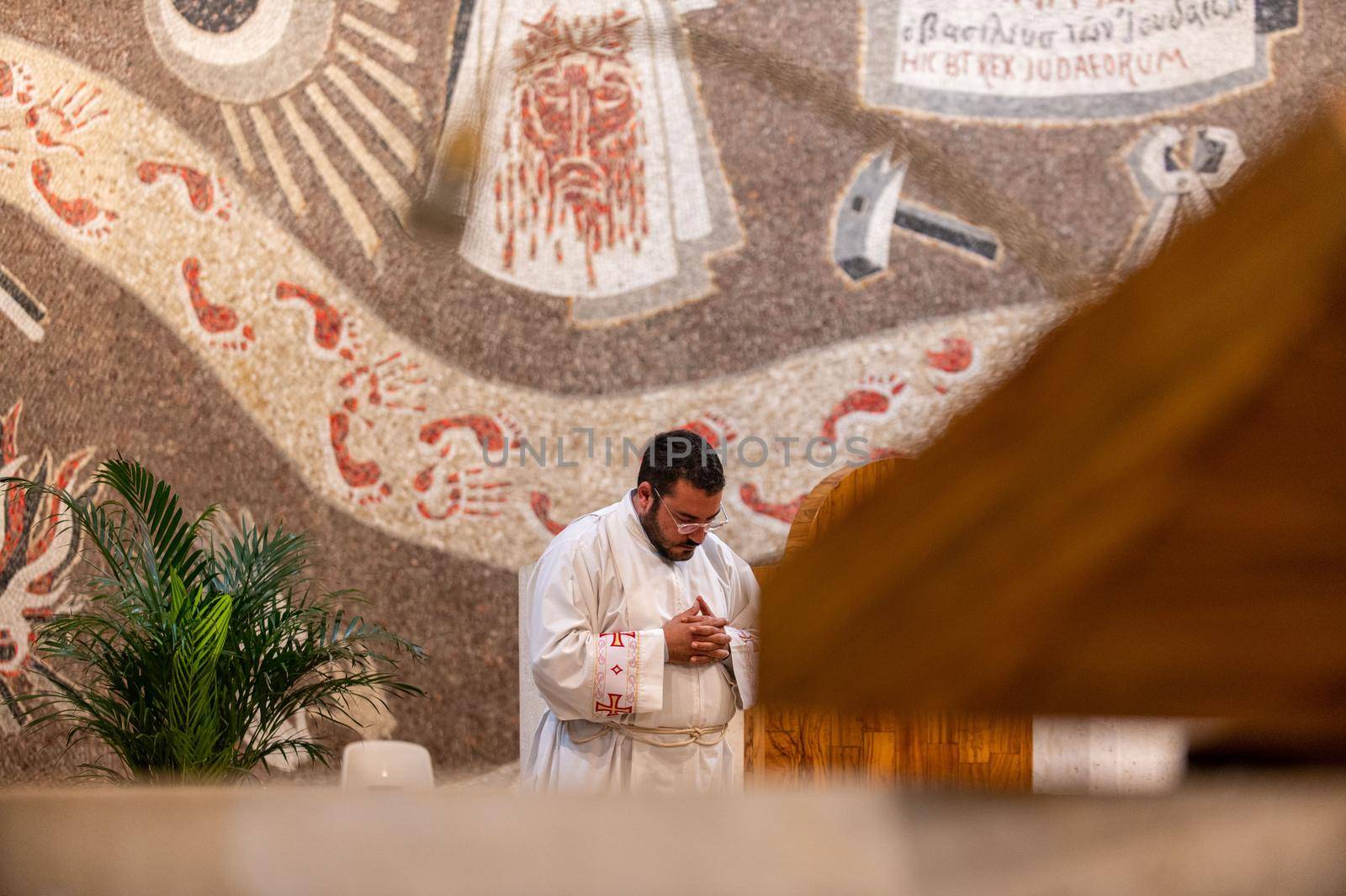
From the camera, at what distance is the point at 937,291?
641 cm

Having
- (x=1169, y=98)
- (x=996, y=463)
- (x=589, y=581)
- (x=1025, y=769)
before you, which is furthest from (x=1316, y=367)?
(x=1169, y=98)

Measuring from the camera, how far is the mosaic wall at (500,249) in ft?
20.0

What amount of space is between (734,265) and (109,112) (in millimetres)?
3225

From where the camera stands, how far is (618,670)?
155 inches

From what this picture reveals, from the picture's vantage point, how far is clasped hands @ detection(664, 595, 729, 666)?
3979 millimetres

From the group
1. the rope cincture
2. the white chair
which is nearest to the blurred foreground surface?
the white chair

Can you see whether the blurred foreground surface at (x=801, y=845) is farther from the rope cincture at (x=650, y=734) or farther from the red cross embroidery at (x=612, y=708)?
the rope cincture at (x=650, y=734)

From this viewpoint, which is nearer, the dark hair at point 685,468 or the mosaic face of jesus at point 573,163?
the dark hair at point 685,468

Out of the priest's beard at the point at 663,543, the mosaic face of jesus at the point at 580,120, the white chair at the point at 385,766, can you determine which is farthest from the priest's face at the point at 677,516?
the white chair at the point at 385,766

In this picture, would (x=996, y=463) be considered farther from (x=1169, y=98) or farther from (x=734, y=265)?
(x=1169, y=98)

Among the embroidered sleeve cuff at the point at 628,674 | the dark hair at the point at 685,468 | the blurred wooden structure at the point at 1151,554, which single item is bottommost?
the embroidered sleeve cuff at the point at 628,674

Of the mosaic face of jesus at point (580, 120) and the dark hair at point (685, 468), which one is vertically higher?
the mosaic face of jesus at point (580, 120)

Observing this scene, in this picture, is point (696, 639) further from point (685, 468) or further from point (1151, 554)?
point (1151, 554)

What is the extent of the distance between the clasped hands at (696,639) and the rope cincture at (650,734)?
0.76 feet
